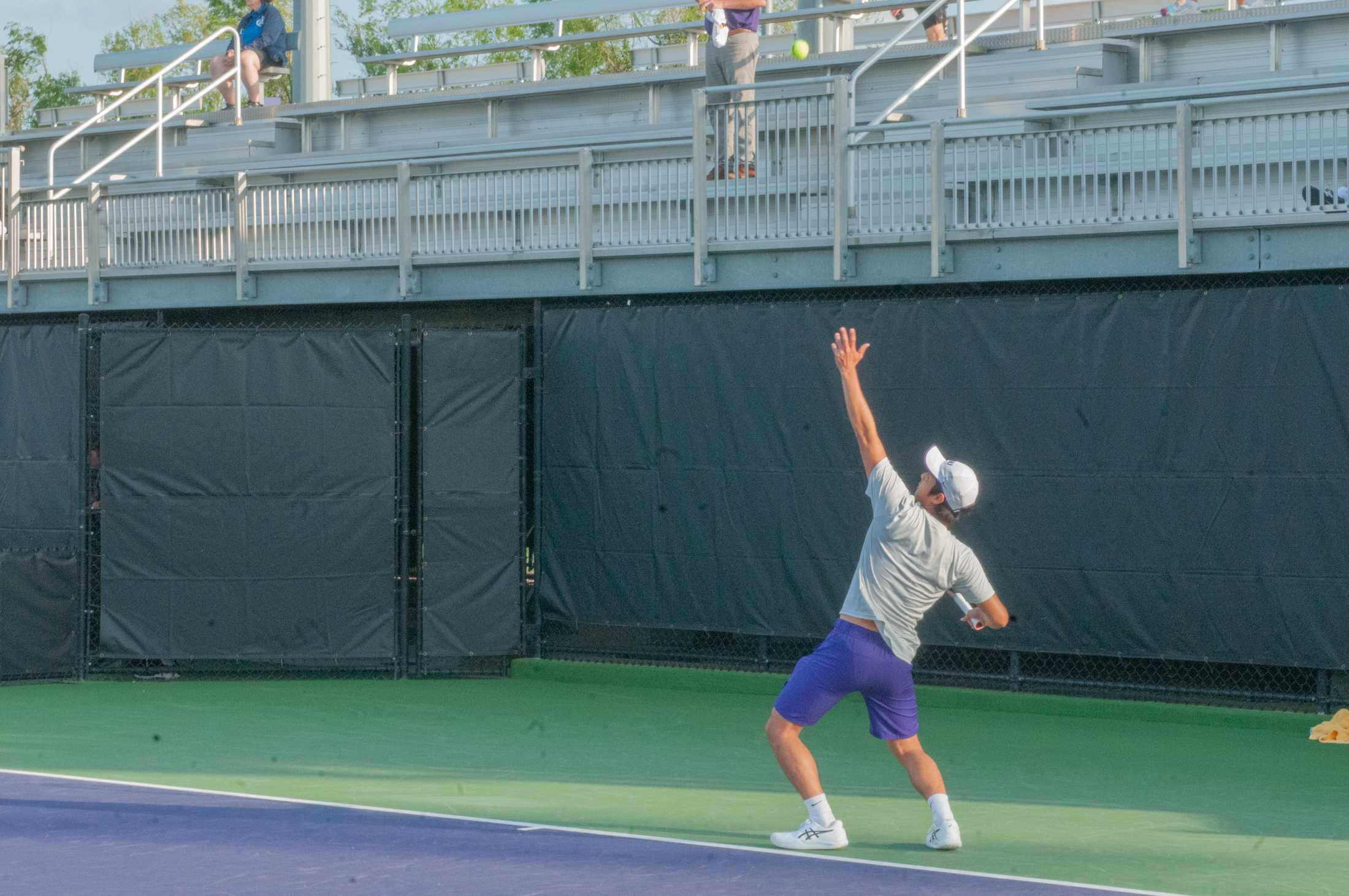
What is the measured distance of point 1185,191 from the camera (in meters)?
12.6

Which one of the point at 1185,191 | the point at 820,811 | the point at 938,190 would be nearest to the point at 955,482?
the point at 820,811

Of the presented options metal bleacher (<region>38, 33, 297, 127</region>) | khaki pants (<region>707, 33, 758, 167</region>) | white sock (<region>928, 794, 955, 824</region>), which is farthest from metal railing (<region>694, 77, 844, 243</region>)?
metal bleacher (<region>38, 33, 297, 127</region>)

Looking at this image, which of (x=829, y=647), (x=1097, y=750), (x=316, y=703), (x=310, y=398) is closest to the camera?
(x=829, y=647)

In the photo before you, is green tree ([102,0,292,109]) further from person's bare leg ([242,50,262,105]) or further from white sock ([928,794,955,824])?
white sock ([928,794,955,824])

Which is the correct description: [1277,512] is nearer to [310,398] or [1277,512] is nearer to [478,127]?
[310,398]

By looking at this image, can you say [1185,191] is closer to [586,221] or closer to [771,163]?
[771,163]

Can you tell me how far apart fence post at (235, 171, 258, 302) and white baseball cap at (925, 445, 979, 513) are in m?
10.6

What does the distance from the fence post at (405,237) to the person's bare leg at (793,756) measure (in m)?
8.77

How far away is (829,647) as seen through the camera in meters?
8.23

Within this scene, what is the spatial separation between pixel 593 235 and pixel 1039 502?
4387 millimetres

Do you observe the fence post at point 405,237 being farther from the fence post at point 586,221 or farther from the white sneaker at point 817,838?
the white sneaker at point 817,838

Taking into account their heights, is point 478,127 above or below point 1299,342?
above

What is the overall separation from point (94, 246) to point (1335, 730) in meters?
12.1

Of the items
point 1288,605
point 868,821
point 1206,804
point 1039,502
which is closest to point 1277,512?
point 1288,605
